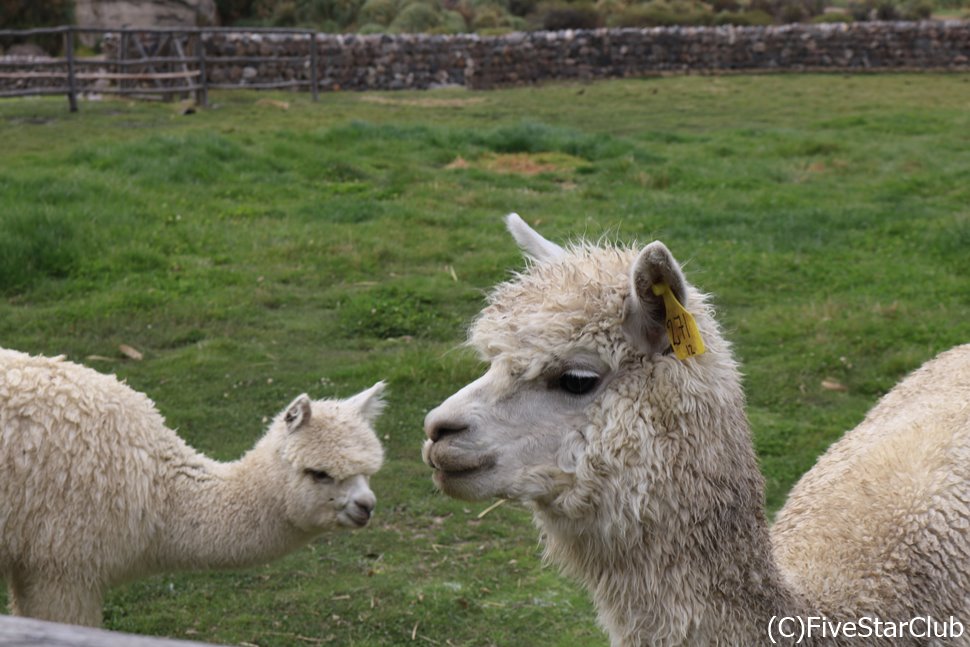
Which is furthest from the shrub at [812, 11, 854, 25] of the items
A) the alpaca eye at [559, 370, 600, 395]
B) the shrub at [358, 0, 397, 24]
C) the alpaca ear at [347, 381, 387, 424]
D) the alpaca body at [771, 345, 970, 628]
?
the alpaca eye at [559, 370, 600, 395]

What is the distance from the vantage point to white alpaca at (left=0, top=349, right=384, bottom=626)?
13.7 feet

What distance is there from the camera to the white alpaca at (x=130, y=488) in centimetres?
419

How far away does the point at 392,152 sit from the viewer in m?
12.9

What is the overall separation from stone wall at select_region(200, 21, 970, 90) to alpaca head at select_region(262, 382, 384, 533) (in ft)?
62.0

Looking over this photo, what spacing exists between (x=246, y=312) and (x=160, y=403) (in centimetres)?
155

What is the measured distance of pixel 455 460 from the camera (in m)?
2.65

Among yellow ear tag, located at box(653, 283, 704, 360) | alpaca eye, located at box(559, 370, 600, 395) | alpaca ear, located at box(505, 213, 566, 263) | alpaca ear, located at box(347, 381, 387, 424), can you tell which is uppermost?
alpaca ear, located at box(505, 213, 566, 263)

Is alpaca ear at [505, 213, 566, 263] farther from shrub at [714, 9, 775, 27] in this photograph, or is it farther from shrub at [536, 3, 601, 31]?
shrub at [536, 3, 601, 31]

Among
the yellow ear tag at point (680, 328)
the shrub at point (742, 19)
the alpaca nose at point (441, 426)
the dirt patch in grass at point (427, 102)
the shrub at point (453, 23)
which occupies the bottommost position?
the dirt patch in grass at point (427, 102)

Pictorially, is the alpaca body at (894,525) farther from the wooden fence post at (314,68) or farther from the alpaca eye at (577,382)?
the wooden fence post at (314,68)

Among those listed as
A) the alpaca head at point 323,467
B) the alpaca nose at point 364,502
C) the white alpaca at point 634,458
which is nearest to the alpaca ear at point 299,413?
the alpaca head at point 323,467

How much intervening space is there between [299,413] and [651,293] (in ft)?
7.64

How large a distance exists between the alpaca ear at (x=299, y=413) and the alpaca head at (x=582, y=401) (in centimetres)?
196

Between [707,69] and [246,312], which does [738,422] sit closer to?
[246,312]
